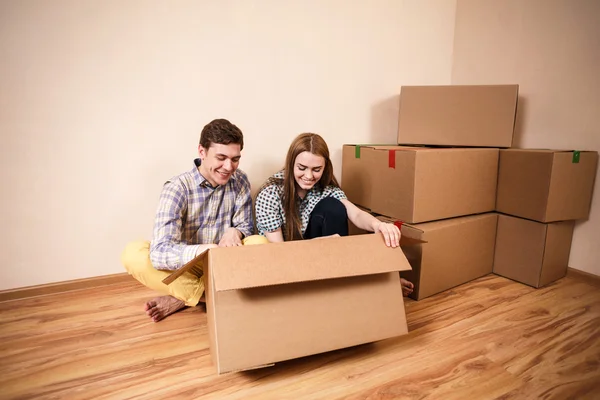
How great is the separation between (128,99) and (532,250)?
64.8 inches

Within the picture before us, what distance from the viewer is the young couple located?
108cm

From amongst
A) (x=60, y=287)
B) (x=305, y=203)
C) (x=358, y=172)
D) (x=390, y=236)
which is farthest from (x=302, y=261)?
(x=60, y=287)

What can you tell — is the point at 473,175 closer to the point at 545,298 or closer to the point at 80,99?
the point at 545,298

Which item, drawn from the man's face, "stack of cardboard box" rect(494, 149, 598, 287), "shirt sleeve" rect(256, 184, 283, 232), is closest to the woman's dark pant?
"shirt sleeve" rect(256, 184, 283, 232)

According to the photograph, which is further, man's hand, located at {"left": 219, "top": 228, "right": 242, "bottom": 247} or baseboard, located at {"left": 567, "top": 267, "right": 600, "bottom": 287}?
baseboard, located at {"left": 567, "top": 267, "right": 600, "bottom": 287}

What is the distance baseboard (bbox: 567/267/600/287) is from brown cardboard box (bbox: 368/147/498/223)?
431mm

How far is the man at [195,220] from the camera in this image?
107cm

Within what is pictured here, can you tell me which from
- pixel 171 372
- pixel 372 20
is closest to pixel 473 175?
pixel 372 20

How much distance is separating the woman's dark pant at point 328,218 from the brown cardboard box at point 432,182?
232 mm

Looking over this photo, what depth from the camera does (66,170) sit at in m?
1.27

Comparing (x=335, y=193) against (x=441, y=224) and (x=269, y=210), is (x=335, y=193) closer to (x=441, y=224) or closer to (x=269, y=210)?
(x=269, y=210)

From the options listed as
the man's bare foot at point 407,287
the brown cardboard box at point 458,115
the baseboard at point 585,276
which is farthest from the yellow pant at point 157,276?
the baseboard at point 585,276

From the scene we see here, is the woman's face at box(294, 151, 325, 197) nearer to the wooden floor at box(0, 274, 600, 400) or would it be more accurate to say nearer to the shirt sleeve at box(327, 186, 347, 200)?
the shirt sleeve at box(327, 186, 347, 200)

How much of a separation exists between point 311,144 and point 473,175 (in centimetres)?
70
